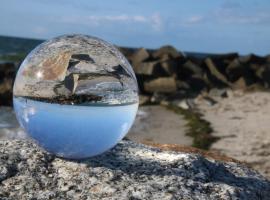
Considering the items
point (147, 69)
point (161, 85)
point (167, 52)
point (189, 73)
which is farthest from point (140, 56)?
point (161, 85)

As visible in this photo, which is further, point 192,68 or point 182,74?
point 192,68

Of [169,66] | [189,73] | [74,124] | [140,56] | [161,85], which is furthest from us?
[189,73]

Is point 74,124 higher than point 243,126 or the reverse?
higher

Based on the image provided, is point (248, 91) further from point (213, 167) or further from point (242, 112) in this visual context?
point (213, 167)

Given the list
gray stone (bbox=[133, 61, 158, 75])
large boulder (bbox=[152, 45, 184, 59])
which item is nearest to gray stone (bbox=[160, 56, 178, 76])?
gray stone (bbox=[133, 61, 158, 75])

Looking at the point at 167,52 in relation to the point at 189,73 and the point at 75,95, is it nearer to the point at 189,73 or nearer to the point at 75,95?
the point at 189,73

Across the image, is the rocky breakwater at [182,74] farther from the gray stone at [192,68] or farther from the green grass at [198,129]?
the green grass at [198,129]

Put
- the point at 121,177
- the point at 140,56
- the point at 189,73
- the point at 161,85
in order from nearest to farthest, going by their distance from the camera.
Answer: the point at 121,177
the point at 161,85
the point at 140,56
the point at 189,73
